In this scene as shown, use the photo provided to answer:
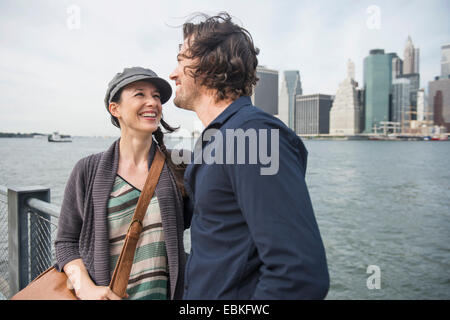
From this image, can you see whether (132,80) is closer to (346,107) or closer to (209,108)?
(209,108)

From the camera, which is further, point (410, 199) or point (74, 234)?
point (410, 199)

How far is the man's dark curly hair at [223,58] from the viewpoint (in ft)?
5.44

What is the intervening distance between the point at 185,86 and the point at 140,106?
501 millimetres

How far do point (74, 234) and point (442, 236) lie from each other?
67.6ft

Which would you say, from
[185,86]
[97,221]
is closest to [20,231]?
[97,221]

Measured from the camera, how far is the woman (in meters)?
1.99

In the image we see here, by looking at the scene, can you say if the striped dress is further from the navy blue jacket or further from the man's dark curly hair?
the man's dark curly hair

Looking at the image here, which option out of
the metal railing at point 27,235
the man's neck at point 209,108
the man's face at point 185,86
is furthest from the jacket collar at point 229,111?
the metal railing at point 27,235

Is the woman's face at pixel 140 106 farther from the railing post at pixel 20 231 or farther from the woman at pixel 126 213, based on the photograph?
the railing post at pixel 20 231
